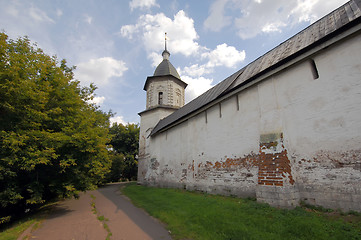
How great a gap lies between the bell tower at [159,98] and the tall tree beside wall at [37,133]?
10.9 m

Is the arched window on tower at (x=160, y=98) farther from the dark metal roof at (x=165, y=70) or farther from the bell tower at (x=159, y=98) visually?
the dark metal roof at (x=165, y=70)

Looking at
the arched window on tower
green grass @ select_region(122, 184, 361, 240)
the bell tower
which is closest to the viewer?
green grass @ select_region(122, 184, 361, 240)

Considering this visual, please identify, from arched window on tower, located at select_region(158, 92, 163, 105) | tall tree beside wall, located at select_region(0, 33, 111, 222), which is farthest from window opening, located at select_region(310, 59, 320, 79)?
arched window on tower, located at select_region(158, 92, 163, 105)

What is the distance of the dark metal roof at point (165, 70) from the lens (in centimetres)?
2127

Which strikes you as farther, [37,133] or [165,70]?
[165,70]

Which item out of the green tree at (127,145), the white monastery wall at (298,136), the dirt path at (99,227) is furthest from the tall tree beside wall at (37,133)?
the green tree at (127,145)

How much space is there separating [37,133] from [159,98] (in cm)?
1537

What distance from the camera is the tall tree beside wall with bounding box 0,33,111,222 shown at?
→ 5574mm

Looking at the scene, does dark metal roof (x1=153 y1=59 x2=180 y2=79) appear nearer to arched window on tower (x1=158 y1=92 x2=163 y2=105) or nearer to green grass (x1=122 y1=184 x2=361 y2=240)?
arched window on tower (x1=158 y1=92 x2=163 y2=105)

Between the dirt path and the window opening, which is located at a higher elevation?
the window opening

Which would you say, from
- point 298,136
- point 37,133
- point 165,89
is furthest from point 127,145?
point 298,136

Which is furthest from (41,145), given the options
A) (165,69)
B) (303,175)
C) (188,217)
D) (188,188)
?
(165,69)

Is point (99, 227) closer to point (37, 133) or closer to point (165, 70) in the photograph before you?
point (37, 133)

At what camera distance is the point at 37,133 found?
5.92 metres
